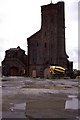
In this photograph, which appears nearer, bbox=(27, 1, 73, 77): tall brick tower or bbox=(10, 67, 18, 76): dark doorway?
bbox=(27, 1, 73, 77): tall brick tower

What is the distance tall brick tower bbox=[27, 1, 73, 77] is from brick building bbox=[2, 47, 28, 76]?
23.4ft

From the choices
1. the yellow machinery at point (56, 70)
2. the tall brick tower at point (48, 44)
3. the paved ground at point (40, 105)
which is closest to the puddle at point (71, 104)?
the paved ground at point (40, 105)

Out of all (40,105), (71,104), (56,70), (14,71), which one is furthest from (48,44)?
(40,105)

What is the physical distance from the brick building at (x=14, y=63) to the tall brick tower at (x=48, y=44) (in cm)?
714

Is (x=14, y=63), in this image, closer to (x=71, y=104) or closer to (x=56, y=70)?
(x=56, y=70)

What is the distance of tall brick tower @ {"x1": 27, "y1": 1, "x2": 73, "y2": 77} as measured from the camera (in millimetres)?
51875

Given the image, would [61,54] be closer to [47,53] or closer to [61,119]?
[47,53]

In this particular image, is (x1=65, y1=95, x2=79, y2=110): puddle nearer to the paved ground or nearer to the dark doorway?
the paved ground

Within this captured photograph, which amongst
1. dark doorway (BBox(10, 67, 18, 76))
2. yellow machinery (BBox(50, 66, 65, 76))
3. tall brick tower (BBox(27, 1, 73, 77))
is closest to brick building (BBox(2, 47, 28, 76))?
dark doorway (BBox(10, 67, 18, 76))

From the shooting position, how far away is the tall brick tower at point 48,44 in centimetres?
5188

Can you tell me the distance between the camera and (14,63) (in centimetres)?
6344

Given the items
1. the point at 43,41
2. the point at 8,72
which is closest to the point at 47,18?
the point at 43,41

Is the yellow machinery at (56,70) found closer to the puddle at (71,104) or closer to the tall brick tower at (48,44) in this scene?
the tall brick tower at (48,44)

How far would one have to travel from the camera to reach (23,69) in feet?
199
